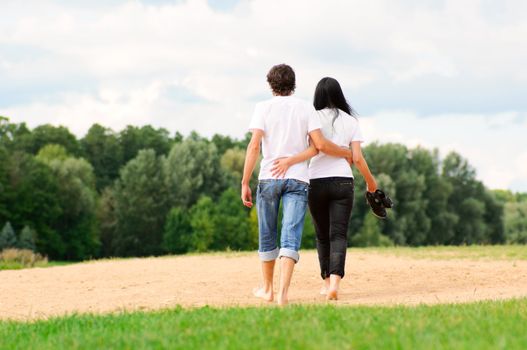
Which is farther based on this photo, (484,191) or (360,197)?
(484,191)

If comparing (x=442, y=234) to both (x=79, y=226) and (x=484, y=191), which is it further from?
(x=79, y=226)

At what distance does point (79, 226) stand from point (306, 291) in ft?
182

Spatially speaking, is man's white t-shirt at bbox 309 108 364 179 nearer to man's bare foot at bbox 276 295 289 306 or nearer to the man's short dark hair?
the man's short dark hair

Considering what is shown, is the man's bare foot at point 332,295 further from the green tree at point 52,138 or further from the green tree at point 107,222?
the green tree at point 52,138

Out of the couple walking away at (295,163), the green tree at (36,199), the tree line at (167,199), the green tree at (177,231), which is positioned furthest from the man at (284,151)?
the green tree at (177,231)

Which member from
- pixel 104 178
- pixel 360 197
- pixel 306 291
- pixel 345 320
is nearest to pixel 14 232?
pixel 104 178

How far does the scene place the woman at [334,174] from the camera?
354 inches

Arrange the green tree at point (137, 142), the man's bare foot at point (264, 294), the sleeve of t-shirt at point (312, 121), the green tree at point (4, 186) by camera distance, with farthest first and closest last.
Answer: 1. the green tree at point (137, 142)
2. the green tree at point (4, 186)
3. the man's bare foot at point (264, 294)
4. the sleeve of t-shirt at point (312, 121)

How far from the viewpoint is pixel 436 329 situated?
6449 millimetres

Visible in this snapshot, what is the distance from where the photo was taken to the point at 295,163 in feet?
27.7

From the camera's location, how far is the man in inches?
333

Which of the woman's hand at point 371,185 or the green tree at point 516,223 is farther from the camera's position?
the green tree at point 516,223

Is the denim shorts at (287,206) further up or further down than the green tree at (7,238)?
further up

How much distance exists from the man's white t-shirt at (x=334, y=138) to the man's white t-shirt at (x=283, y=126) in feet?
1.61
